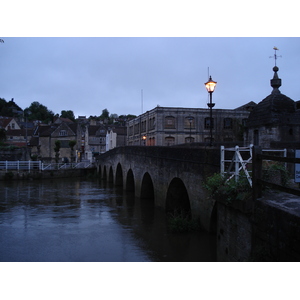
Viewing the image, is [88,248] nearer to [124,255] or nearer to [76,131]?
[124,255]

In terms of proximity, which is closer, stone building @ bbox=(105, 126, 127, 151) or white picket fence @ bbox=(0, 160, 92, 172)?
white picket fence @ bbox=(0, 160, 92, 172)

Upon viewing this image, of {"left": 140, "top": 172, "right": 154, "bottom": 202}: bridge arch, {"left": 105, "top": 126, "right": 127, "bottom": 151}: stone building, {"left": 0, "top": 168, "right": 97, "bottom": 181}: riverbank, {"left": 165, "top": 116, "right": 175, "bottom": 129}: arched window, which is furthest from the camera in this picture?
{"left": 105, "top": 126, "right": 127, "bottom": 151}: stone building

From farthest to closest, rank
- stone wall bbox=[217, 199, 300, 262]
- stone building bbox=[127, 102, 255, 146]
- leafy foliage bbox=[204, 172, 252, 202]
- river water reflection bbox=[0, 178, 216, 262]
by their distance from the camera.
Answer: stone building bbox=[127, 102, 255, 146] → river water reflection bbox=[0, 178, 216, 262] → leafy foliage bbox=[204, 172, 252, 202] → stone wall bbox=[217, 199, 300, 262]

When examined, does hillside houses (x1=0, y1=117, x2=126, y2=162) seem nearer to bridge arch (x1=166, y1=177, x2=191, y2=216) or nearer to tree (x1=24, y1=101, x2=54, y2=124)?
bridge arch (x1=166, y1=177, x2=191, y2=216)

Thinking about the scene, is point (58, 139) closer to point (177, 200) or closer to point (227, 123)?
point (227, 123)

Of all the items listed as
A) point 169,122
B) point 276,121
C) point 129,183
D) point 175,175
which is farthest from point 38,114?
point 175,175

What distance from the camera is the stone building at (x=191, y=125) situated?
A: 38.5 meters

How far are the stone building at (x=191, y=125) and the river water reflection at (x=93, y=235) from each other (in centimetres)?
1861

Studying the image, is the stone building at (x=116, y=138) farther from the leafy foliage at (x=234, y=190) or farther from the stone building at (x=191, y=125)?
the leafy foliage at (x=234, y=190)

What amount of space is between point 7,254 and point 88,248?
2.63m

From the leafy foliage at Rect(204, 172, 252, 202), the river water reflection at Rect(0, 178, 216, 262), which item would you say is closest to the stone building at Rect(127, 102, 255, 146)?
the river water reflection at Rect(0, 178, 216, 262)

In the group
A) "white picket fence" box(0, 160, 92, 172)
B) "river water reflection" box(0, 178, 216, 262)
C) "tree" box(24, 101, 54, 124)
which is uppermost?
"tree" box(24, 101, 54, 124)

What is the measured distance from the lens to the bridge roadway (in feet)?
35.5

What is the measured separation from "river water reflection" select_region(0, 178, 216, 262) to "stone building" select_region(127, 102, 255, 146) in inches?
733
